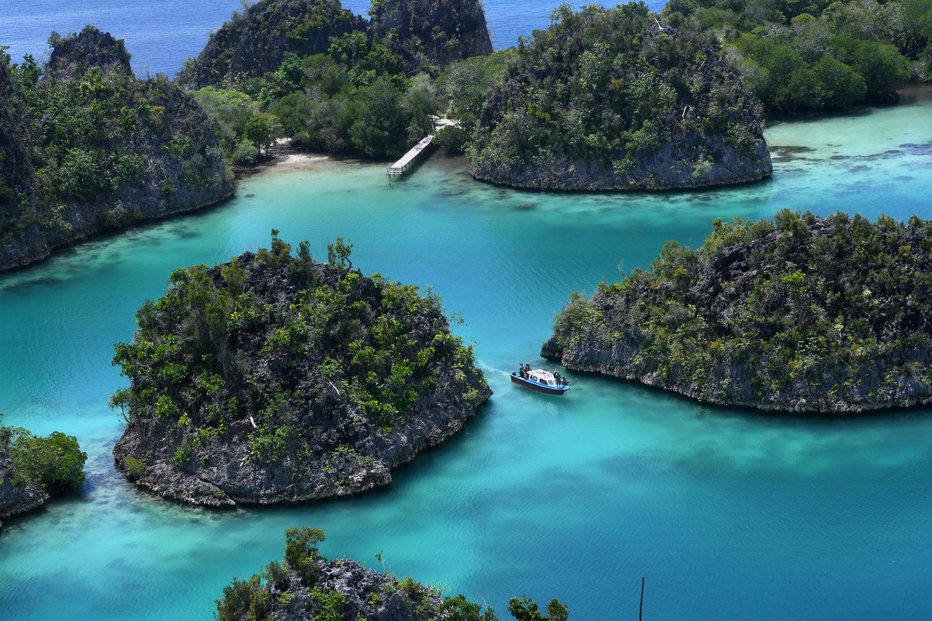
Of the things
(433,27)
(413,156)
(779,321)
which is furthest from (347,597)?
(433,27)

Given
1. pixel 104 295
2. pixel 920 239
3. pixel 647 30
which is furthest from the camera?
pixel 647 30

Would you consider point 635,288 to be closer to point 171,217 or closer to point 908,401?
point 908,401

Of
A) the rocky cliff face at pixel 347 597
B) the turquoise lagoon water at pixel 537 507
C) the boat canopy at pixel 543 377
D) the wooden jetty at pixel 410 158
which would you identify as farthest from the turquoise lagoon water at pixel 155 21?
the rocky cliff face at pixel 347 597

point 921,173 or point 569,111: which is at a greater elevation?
point 569,111

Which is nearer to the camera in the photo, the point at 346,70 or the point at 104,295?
the point at 104,295

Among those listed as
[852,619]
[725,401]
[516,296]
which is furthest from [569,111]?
[852,619]

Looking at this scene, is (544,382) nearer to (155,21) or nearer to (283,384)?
(283,384)

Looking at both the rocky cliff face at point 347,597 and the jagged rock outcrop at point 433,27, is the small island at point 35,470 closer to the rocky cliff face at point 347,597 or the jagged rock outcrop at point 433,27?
the rocky cliff face at point 347,597
